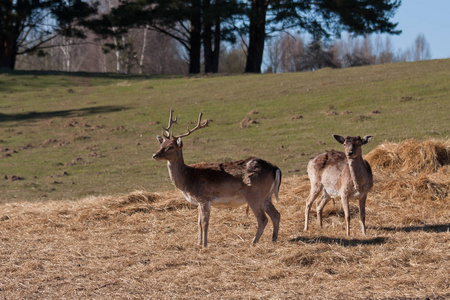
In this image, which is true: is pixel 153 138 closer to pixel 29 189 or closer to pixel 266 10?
pixel 29 189

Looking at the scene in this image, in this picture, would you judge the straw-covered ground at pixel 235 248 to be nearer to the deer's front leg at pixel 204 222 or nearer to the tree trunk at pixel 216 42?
the deer's front leg at pixel 204 222

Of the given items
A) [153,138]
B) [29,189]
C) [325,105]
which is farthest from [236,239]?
[325,105]

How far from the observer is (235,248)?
8.17 metres

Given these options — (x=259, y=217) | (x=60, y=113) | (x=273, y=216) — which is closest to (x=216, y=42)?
(x=60, y=113)

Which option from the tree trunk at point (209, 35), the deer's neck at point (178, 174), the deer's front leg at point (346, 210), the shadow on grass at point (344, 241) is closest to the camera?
the shadow on grass at point (344, 241)

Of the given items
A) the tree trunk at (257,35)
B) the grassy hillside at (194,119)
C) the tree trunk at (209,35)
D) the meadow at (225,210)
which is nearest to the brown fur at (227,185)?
the meadow at (225,210)

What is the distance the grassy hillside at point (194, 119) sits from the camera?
17453 mm

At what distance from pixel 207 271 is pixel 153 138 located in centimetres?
1476

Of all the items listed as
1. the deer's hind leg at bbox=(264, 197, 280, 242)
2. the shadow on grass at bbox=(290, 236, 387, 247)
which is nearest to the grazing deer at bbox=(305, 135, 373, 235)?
the shadow on grass at bbox=(290, 236, 387, 247)

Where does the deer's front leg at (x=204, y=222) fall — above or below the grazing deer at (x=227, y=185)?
below

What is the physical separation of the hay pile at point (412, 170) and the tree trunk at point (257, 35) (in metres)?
21.9

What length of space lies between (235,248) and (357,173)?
2247 millimetres

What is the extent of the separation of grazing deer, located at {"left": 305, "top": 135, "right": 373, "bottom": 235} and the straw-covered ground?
48cm

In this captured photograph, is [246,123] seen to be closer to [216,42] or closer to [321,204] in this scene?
[321,204]
